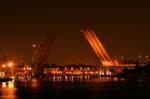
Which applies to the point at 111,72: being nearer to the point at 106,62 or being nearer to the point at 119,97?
the point at 106,62

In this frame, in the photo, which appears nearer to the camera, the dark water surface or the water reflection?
the water reflection

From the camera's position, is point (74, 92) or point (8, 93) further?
point (74, 92)

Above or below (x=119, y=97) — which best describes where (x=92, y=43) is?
above

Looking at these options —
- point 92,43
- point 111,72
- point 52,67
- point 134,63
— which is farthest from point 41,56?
point 52,67

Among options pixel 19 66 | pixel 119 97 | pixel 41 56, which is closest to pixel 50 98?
pixel 119 97

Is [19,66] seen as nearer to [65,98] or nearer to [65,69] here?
[65,69]

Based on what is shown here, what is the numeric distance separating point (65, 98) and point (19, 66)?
89086 mm

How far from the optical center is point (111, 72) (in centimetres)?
11194

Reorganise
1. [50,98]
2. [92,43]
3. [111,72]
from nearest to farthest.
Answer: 1. [50,98]
2. [92,43]
3. [111,72]

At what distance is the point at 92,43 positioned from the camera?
327 feet

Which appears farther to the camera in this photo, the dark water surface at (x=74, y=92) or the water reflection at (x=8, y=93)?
the dark water surface at (x=74, y=92)

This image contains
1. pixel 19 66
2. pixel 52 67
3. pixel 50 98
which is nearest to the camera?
pixel 50 98

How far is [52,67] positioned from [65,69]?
12.3 feet

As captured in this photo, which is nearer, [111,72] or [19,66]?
[111,72]
